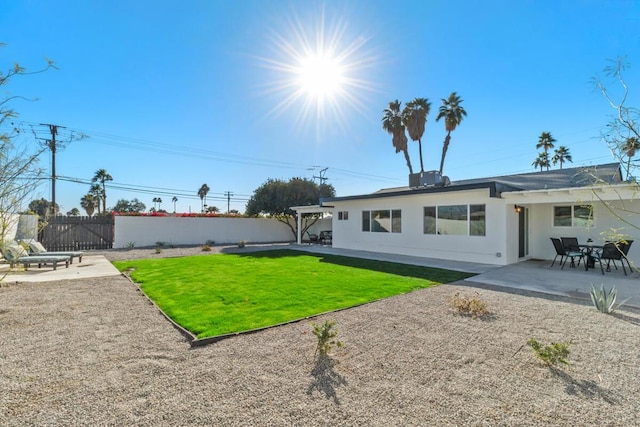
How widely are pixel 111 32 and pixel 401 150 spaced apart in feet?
63.3

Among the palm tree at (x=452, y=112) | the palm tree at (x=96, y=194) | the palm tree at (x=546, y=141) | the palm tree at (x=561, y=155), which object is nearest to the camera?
the palm tree at (x=452, y=112)

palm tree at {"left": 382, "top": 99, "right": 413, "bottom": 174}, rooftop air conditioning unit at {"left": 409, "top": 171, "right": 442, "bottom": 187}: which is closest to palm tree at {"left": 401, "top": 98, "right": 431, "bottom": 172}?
palm tree at {"left": 382, "top": 99, "right": 413, "bottom": 174}

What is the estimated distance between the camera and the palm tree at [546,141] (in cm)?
2764

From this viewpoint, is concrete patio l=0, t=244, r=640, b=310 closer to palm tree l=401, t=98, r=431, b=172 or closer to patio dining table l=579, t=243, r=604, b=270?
patio dining table l=579, t=243, r=604, b=270

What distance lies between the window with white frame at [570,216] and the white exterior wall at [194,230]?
17607 mm

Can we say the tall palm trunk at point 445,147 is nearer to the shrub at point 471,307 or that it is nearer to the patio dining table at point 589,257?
the patio dining table at point 589,257

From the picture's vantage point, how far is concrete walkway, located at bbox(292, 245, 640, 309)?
6.05m

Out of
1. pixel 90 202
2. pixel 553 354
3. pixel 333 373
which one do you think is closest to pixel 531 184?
pixel 553 354

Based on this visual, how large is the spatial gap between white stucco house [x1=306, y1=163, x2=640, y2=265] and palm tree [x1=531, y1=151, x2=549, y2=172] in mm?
19817

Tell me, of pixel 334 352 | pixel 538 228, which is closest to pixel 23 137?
pixel 334 352

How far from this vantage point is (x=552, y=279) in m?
7.34

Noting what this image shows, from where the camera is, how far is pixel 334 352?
11.0 ft

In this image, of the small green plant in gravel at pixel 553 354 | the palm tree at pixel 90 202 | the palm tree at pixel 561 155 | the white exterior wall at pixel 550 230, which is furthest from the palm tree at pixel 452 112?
the palm tree at pixel 90 202

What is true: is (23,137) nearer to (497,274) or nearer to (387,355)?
(387,355)
